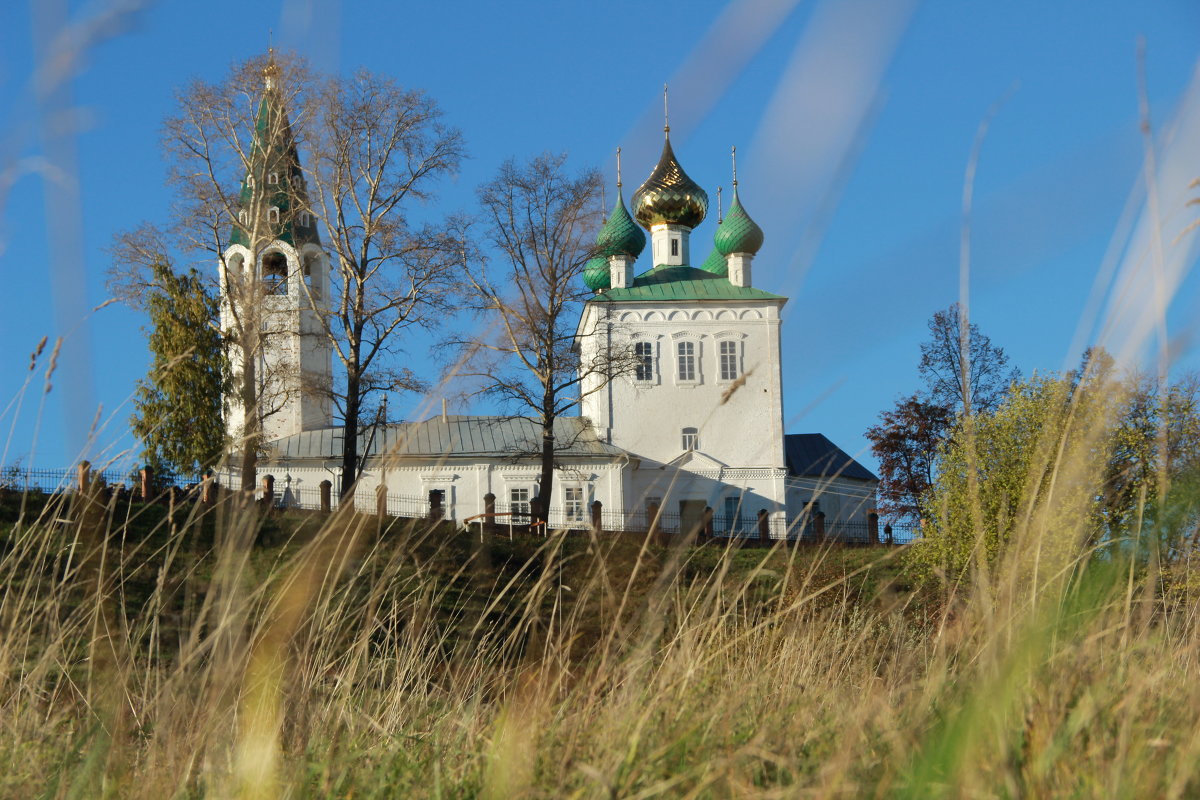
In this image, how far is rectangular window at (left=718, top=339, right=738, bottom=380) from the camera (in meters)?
32.4

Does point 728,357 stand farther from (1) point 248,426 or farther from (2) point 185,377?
(1) point 248,426

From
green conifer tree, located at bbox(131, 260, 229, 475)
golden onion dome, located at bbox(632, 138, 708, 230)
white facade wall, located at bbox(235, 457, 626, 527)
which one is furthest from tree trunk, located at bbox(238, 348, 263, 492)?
golden onion dome, located at bbox(632, 138, 708, 230)

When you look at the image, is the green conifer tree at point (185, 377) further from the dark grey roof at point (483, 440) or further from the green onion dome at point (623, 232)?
the green onion dome at point (623, 232)

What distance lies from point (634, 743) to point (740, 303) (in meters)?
31.5

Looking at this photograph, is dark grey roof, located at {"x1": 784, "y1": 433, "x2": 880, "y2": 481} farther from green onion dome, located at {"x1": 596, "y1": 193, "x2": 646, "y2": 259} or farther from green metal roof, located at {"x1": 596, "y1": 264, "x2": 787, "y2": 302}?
green onion dome, located at {"x1": 596, "y1": 193, "x2": 646, "y2": 259}

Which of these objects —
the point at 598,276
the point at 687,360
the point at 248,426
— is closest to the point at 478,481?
the point at 687,360

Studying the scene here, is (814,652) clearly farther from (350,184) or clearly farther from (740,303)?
(740,303)

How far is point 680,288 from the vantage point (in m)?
33.2

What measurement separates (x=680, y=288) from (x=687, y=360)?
80.1 inches

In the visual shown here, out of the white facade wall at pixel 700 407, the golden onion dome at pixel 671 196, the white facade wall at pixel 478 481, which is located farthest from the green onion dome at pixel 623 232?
the white facade wall at pixel 478 481

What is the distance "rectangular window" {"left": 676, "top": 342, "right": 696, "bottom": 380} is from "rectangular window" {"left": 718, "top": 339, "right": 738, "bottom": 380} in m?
0.74

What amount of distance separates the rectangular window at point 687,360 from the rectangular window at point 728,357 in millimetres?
744

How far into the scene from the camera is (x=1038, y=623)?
169cm

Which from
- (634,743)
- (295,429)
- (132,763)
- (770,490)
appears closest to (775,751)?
(634,743)
